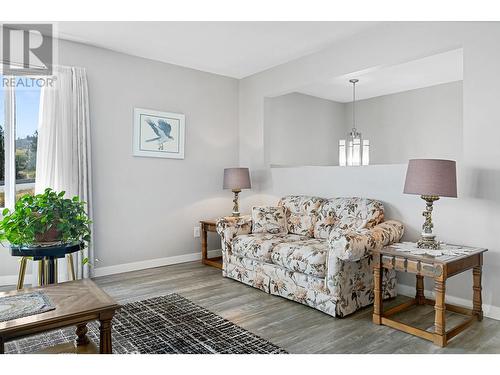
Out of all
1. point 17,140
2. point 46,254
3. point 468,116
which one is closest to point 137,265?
point 17,140

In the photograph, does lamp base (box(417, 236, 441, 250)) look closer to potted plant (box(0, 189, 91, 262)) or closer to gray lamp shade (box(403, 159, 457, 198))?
gray lamp shade (box(403, 159, 457, 198))

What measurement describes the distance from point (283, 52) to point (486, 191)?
8.08ft

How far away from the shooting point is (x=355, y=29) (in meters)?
3.55

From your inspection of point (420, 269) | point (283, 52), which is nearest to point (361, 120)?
point (283, 52)

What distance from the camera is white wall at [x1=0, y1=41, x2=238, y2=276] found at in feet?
→ 13.2

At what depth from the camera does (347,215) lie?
358cm

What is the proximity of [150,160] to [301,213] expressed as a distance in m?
1.87

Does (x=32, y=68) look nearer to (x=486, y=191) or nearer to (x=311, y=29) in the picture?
(x=311, y=29)

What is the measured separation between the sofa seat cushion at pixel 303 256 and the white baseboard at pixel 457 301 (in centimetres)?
85

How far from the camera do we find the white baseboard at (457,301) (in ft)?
9.27

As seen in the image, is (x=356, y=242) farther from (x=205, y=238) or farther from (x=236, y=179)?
(x=205, y=238)

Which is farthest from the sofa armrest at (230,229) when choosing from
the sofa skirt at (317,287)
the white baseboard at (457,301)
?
the white baseboard at (457,301)

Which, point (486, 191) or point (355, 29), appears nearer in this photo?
point (486, 191)

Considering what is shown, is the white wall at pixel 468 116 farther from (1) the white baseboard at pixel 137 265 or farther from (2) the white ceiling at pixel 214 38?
(1) the white baseboard at pixel 137 265
